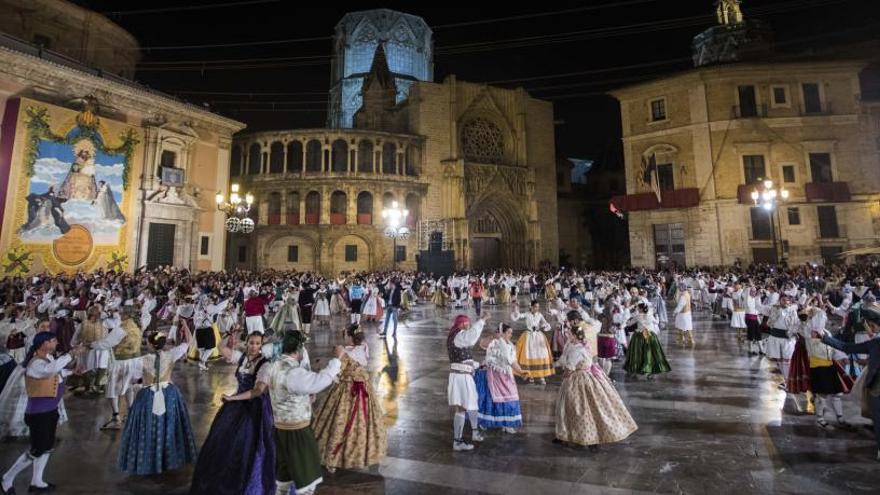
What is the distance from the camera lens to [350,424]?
4469 mm

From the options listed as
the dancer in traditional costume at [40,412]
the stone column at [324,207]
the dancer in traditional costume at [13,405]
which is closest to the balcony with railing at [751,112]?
the stone column at [324,207]

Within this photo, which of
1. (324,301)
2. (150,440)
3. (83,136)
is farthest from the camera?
(83,136)

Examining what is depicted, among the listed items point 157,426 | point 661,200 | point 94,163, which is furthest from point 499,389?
point 661,200

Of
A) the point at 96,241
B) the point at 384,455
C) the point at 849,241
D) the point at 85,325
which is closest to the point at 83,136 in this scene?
the point at 96,241

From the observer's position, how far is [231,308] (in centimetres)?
1220

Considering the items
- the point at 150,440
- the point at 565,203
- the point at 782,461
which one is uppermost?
the point at 565,203

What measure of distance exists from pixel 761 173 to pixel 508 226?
17.8m

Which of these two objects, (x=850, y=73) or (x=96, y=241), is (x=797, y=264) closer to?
(x=850, y=73)

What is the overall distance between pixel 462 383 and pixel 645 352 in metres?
4.74

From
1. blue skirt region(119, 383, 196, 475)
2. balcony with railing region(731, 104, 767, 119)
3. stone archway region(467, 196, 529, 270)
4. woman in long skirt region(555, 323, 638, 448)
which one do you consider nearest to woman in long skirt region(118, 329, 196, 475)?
blue skirt region(119, 383, 196, 475)

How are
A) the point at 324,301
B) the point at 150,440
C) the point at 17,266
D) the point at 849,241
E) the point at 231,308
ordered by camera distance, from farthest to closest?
the point at 849,241 → the point at 17,266 → the point at 324,301 → the point at 231,308 → the point at 150,440

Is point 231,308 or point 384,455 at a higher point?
point 231,308

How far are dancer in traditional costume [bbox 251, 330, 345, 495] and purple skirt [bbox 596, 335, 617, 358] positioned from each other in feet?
19.6

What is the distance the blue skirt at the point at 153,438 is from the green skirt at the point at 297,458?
150cm
